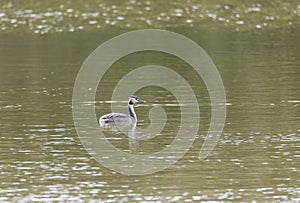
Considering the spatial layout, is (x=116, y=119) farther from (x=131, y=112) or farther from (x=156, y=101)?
(x=156, y=101)

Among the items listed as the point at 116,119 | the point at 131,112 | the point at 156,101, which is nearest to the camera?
the point at 116,119

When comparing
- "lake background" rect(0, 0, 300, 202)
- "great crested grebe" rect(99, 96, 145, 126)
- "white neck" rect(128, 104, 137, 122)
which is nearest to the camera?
"lake background" rect(0, 0, 300, 202)

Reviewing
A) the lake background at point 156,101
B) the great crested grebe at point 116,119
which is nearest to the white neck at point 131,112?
the great crested grebe at point 116,119

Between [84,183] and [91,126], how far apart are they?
17.8 ft

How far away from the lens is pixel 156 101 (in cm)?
2536

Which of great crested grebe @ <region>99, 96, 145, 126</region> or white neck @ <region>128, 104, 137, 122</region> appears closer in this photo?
great crested grebe @ <region>99, 96, 145, 126</region>

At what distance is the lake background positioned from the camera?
16.4 meters

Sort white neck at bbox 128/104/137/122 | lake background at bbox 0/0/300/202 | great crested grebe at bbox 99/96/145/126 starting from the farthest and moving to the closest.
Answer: white neck at bbox 128/104/137/122, great crested grebe at bbox 99/96/145/126, lake background at bbox 0/0/300/202

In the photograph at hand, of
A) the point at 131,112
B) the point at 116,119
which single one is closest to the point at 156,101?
the point at 131,112

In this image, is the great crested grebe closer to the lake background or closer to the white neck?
the white neck

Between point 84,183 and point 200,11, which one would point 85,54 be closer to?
point 200,11

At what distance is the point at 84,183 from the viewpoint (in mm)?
16641

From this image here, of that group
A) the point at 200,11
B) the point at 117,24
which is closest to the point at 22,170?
the point at 117,24

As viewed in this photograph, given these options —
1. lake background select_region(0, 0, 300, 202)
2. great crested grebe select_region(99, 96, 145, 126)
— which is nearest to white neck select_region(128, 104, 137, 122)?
great crested grebe select_region(99, 96, 145, 126)
